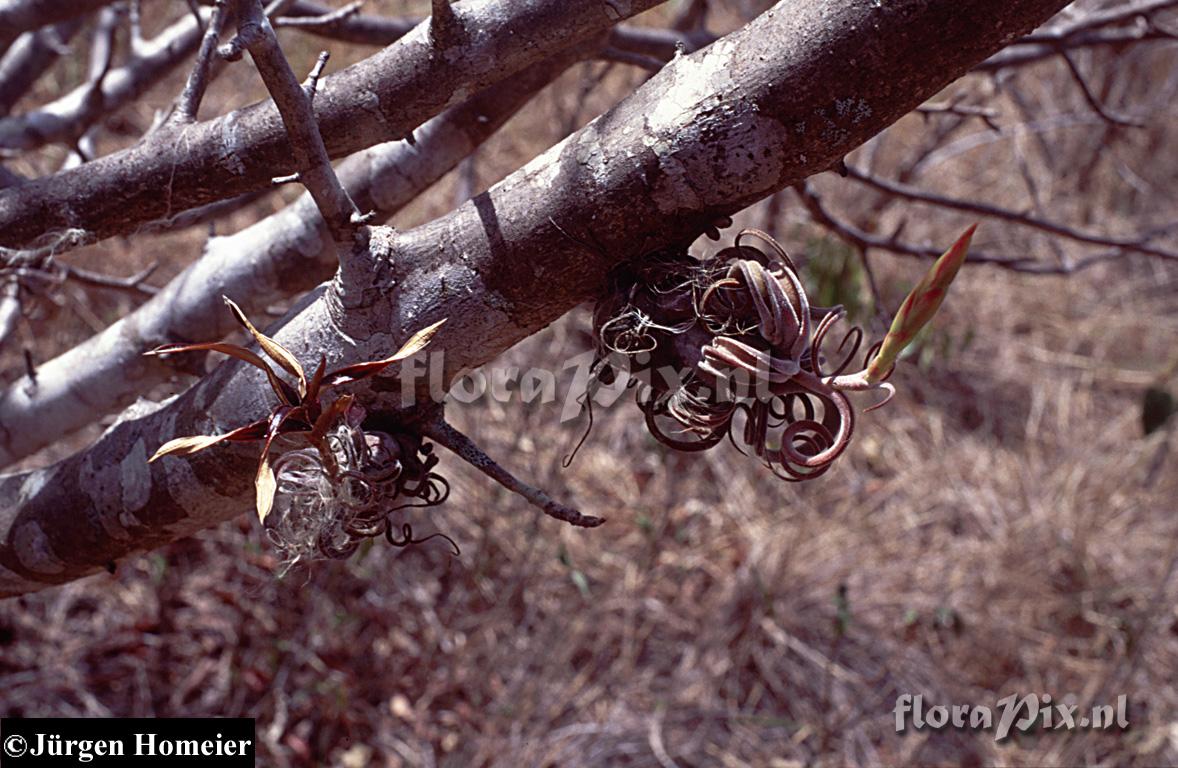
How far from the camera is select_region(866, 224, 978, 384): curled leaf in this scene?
1.82 feet

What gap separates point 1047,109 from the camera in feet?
12.9

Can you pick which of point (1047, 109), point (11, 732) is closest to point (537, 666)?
point (11, 732)

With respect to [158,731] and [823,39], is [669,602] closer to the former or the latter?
[158,731]

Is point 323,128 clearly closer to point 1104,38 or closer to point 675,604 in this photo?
point 1104,38

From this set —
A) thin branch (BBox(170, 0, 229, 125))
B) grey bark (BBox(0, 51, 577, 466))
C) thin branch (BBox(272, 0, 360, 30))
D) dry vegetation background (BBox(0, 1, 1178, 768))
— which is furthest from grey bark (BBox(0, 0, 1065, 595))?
dry vegetation background (BBox(0, 1, 1178, 768))

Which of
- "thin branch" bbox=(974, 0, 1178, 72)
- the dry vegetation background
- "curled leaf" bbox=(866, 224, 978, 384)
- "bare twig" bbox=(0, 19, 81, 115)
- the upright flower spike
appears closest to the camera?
"curled leaf" bbox=(866, 224, 978, 384)

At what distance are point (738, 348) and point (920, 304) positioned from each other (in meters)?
0.13

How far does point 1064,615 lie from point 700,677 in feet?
3.29

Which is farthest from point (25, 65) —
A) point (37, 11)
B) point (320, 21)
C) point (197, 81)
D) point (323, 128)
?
point (323, 128)

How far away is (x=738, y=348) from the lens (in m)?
0.65

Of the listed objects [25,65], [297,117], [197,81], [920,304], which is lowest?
[920,304]

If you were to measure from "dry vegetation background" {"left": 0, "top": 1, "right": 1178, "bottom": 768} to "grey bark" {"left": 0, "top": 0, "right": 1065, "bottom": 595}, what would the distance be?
1189 millimetres

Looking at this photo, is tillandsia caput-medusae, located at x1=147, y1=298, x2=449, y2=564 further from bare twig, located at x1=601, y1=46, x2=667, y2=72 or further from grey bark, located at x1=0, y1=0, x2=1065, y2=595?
bare twig, located at x1=601, y1=46, x2=667, y2=72

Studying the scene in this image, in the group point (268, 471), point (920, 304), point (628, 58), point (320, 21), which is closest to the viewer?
point (920, 304)
